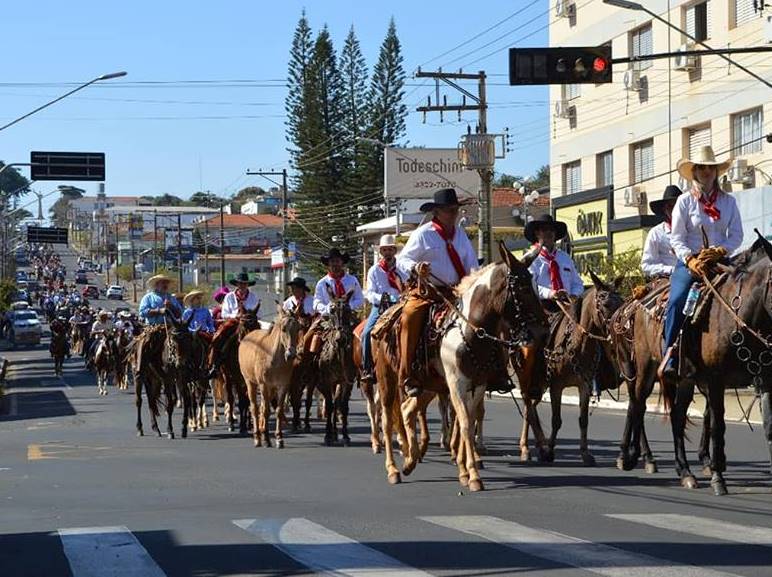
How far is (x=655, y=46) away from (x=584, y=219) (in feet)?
23.2

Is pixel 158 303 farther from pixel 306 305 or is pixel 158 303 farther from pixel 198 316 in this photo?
pixel 306 305

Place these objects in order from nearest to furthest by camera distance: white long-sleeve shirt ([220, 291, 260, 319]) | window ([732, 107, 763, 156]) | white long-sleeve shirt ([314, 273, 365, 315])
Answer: white long-sleeve shirt ([314, 273, 365, 315]) < white long-sleeve shirt ([220, 291, 260, 319]) < window ([732, 107, 763, 156])

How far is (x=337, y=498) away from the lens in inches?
525

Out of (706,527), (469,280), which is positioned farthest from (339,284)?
(706,527)

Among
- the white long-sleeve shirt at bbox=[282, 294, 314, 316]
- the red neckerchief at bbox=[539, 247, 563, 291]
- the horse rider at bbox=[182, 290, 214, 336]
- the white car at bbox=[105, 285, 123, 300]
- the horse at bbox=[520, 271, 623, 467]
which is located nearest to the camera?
the horse at bbox=[520, 271, 623, 467]

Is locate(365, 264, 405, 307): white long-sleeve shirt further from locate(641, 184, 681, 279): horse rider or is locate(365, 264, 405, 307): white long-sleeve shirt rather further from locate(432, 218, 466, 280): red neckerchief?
locate(641, 184, 681, 279): horse rider

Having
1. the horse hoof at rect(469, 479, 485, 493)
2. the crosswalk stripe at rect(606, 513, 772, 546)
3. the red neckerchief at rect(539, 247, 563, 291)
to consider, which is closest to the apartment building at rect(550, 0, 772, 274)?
the red neckerchief at rect(539, 247, 563, 291)

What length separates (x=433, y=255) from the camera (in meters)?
14.9

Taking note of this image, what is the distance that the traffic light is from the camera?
22094mm

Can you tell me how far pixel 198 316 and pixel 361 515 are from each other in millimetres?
13580

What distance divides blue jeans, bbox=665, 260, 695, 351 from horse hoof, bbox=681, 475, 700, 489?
1.32 metres

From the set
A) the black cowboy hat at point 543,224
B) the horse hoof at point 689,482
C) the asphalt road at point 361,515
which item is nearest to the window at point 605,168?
the asphalt road at point 361,515

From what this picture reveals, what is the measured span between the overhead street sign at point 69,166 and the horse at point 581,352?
35.3m

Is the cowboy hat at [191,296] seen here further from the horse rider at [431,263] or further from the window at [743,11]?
the window at [743,11]
